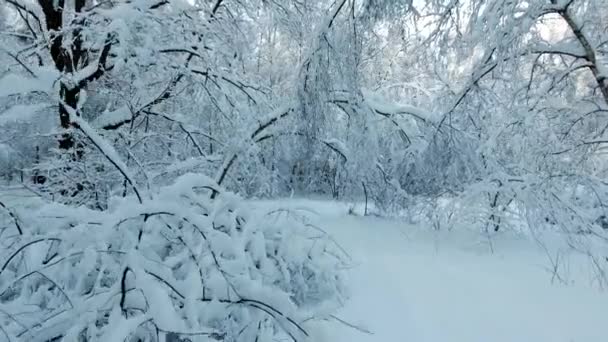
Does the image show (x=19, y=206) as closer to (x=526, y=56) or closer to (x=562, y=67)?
(x=526, y=56)

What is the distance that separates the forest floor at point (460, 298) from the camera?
9.79ft

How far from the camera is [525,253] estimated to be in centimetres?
627

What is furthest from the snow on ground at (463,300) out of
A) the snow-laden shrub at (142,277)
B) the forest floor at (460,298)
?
the snow-laden shrub at (142,277)

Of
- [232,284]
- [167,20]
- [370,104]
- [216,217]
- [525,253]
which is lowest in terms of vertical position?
[525,253]

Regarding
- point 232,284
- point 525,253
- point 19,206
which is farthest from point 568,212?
point 19,206

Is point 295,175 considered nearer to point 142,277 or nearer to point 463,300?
point 463,300

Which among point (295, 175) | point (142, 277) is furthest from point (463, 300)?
point (295, 175)

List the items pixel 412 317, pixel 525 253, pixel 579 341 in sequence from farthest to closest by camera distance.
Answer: pixel 525 253, pixel 412 317, pixel 579 341

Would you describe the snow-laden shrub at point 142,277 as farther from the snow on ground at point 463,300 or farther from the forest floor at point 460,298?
the snow on ground at point 463,300

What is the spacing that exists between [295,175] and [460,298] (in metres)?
4.28

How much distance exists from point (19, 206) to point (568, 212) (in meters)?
6.03

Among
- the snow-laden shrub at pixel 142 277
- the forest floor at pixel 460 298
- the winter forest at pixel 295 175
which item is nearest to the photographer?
the snow-laden shrub at pixel 142 277

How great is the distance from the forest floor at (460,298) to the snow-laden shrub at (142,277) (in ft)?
1.19

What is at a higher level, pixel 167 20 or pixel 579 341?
pixel 167 20
